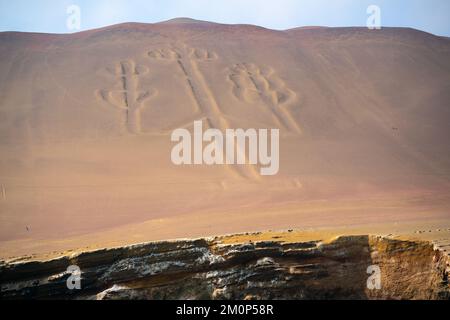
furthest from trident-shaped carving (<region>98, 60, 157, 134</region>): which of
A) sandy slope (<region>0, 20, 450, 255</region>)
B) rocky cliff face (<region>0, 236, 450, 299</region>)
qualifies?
rocky cliff face (<region>0, 236, 450, 299</region>)

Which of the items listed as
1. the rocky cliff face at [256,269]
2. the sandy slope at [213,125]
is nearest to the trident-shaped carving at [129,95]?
the sandy slope at [213,125]

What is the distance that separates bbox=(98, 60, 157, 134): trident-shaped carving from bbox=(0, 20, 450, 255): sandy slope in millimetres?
92

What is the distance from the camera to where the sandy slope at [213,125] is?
564 inches

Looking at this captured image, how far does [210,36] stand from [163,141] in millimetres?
13763

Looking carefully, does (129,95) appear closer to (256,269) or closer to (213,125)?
(213,125)

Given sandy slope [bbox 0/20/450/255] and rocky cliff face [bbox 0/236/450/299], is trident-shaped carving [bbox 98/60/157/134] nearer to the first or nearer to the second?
sandy slope [bbox 0/20/450/255]

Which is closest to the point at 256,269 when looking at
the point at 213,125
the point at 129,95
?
the point at 213,125

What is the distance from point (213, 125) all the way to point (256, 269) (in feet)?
54.7

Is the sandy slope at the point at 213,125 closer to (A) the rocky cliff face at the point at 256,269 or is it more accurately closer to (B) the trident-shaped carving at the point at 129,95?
(B) the trident-shaped carving at the point at 129,95

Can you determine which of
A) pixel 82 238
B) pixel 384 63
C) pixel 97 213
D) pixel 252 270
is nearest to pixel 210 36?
pixel 384 63

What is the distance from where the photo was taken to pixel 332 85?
88.7 feet

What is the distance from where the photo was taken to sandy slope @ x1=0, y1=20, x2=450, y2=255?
14.3m

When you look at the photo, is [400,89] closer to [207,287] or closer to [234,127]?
[234,127]

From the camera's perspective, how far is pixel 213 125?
72.4 ft
